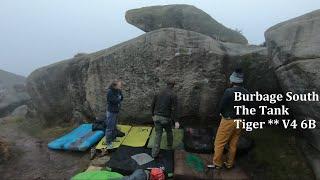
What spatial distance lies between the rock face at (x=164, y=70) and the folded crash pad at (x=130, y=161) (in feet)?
10.2

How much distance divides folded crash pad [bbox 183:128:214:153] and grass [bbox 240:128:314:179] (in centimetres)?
126

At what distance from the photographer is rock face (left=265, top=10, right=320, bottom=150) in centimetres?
1044

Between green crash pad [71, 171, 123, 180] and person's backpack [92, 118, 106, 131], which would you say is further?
person's backpack [92, 118, 106, 131]

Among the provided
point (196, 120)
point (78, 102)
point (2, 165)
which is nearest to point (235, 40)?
point (196, 120)

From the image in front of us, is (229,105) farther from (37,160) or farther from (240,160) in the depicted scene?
(37,160)

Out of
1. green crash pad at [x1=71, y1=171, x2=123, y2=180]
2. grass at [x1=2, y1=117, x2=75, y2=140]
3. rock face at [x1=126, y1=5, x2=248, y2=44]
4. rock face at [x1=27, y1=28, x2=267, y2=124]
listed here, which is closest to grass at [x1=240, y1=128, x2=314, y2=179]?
rock face at [x1=27, y1=28, x2=267, y2=124]

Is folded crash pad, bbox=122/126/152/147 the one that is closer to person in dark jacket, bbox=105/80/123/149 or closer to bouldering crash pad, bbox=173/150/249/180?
person in dark jacket, bbox=105/80/123/149

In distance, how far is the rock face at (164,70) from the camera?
14.6 m

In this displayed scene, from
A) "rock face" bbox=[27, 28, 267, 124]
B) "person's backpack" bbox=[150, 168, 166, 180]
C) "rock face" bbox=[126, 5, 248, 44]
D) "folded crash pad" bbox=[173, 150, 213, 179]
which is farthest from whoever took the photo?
"rock face" bbox=[126, 5, 248, 44]

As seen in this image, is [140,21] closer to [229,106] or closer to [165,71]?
[165,71]

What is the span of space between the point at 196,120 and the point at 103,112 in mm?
3897

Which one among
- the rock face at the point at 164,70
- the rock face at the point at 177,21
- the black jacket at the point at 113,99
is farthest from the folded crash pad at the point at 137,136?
the rock face at the point at 177,21

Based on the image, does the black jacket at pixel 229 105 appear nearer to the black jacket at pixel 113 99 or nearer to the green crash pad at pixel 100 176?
the green crash pad at pixel 100 176

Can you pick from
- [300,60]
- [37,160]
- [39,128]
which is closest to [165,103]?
[300,60]
